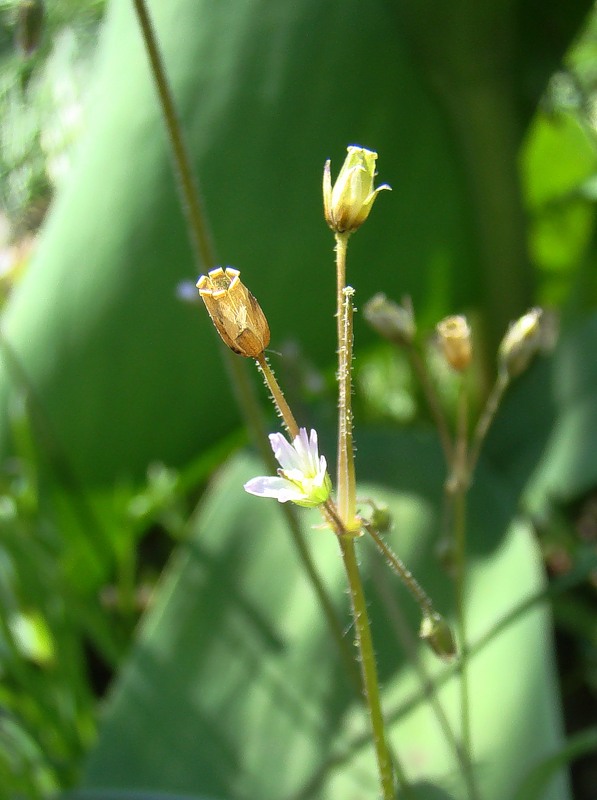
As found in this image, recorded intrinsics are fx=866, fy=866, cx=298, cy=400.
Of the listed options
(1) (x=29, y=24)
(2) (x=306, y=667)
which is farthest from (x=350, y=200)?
(2) (x=306, y=667)

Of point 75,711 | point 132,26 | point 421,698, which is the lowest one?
point 421,698

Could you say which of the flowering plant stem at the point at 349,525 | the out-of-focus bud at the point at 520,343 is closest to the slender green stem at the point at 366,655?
the flowering plant stem at the point at 349,525

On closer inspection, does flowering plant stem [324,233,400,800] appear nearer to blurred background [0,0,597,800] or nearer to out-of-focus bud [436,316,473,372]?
out-of-focus bud [436,316,473,372]

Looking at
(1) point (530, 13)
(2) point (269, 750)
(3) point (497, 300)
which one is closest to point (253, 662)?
(2) point (269, 750)

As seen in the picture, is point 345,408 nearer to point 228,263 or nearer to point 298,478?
point 298,478

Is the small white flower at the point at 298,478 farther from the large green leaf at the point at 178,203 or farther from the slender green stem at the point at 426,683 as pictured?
the large green leaf at the point at 178,203

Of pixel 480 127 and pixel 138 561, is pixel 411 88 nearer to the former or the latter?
pixel 480 127
